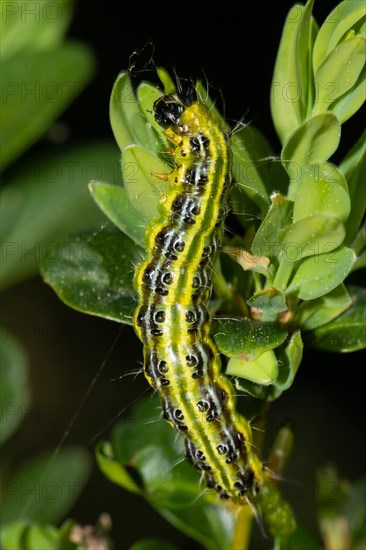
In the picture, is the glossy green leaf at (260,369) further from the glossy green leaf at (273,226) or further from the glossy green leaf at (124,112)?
the glossy green leaf at (124,112)

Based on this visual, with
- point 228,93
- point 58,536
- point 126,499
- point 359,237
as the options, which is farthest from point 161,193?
point 228,93

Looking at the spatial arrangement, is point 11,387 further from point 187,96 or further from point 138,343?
point 138,343

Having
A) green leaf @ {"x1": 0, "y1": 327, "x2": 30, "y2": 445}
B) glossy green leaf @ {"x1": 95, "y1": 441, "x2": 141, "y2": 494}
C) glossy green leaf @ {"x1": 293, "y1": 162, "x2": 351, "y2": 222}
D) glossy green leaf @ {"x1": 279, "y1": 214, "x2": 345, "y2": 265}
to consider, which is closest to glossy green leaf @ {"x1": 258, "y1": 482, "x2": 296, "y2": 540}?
glossy green leaf @ {"x1": 95, "y1": 441, "x2": 141, "y2": 494}

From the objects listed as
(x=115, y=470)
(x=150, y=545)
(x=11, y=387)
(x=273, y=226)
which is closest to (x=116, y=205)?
(x=273, y=226)

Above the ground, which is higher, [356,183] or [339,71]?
[339,71]

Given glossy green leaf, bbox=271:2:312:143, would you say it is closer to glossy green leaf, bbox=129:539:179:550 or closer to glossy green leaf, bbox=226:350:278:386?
glossy green leaf, bbox=226:350:278:386
